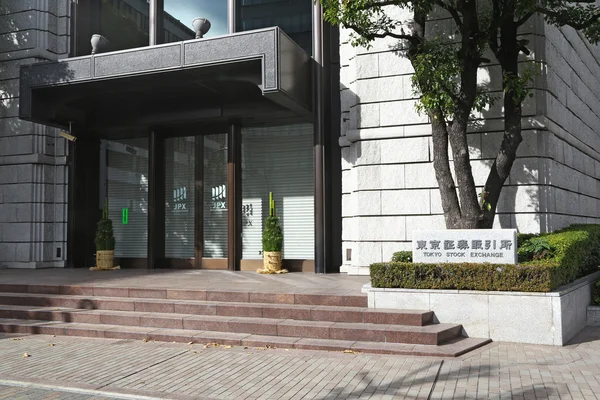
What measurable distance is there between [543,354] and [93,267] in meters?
12.3

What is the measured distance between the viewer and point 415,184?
1210cm

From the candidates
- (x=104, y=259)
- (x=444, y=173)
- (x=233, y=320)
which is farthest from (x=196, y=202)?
(x=444, y=173)

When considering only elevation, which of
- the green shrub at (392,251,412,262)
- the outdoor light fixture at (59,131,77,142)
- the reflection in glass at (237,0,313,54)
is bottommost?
the green shrub at (392,251,412,262)

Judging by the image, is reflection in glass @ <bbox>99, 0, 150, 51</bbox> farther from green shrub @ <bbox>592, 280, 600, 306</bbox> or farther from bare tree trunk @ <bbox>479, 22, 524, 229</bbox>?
green shrub @ <bbox>592, 280, 600, 306</bbox>

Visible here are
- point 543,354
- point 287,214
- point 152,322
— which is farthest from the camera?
point 287,214

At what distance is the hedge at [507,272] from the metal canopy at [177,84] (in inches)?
199

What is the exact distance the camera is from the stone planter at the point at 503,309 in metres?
7.98

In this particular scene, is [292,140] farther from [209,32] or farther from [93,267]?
[93,267]

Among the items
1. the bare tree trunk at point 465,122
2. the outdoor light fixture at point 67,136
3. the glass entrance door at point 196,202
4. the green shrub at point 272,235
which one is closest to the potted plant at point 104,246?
the glass entrance door at point 196,202

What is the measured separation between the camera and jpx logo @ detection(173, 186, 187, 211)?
1587 cm

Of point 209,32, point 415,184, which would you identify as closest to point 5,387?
point 415,184

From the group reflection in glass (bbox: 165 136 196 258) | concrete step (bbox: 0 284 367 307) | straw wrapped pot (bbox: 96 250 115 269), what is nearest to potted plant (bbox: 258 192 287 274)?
reflection in glass (bbox: 165 136 196 258)

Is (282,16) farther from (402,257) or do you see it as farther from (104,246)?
(104,246)

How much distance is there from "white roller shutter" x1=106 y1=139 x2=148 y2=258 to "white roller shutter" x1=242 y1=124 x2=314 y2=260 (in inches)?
132
